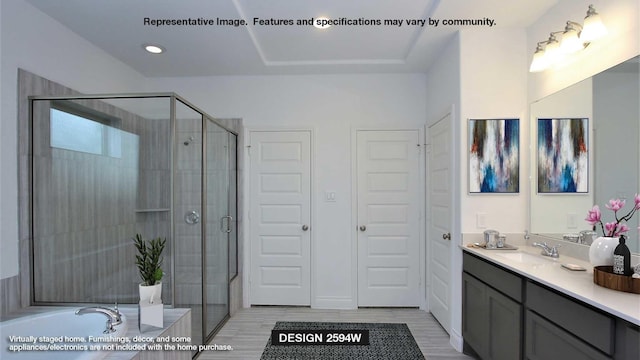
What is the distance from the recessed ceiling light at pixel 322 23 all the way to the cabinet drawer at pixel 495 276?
2.10 meters

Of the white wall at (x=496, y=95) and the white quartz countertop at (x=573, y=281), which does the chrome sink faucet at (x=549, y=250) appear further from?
the white wall at (x=496, y=95)

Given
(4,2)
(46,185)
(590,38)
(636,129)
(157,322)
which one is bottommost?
(157,322)

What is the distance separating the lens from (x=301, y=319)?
3.13 metres

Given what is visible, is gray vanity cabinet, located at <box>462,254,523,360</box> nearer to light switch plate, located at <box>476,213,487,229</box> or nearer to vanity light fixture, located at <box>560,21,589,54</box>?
light switch plate, located at <box>476,213,487,229</box>

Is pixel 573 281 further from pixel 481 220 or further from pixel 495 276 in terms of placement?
pixel 481 220

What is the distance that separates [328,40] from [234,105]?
1.37 metres

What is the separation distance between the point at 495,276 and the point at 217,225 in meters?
2.32

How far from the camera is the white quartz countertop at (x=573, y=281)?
3.80 feet

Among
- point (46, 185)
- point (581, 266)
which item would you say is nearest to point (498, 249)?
point (581, 266)

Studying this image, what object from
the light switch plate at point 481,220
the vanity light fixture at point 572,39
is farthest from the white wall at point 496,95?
Result: the vanity light fixture at point 572,39

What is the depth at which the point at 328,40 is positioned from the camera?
2.71 m

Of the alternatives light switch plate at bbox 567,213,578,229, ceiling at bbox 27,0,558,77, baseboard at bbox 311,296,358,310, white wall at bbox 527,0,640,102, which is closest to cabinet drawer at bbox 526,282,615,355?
light switch plate at bbox 567,213,578,229

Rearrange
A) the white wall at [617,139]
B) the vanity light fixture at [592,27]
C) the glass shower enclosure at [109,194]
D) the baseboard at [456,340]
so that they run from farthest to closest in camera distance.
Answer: the baseboard at [456,340] < the glass shower enclosure at [109,194] < the vanity light fixture at [592,27] < the white wall at [617,139]

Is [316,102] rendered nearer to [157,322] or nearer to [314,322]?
[314,322]
